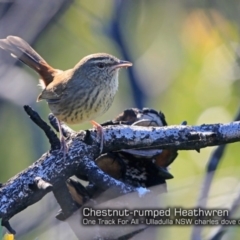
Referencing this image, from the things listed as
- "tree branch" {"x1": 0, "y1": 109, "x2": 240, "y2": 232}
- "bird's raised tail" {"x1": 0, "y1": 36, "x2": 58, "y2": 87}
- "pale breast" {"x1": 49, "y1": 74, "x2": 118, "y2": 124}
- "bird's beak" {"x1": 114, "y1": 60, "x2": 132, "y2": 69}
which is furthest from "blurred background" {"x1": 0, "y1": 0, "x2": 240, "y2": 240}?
"tree branch" {"x1": 0, "y1": 109, "x2": 240, "y2": 232}

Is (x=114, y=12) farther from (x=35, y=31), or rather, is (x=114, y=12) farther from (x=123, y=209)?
(x=123, y=209)

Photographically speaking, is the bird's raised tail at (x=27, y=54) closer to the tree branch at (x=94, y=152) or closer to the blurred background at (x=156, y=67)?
the blurred background at (x=156, y=67)

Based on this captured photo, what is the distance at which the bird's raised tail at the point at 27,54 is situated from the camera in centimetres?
480

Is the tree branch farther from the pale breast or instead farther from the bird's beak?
the bird's beak

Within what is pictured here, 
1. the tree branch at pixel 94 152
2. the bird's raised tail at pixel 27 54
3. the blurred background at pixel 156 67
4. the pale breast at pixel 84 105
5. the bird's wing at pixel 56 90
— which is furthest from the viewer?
the blurred background at pixel 156 67

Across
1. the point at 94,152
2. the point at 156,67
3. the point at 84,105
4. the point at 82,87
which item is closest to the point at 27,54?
the point at 82,87

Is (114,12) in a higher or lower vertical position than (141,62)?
higher

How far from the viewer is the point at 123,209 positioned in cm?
320

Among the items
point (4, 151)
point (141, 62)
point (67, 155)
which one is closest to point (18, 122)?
point (4, 151)

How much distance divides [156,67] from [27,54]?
214 cm

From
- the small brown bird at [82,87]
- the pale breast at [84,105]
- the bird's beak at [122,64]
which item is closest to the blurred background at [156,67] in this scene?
the small brown bird at [82,87]

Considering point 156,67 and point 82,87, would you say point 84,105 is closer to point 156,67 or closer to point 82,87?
point 82,87

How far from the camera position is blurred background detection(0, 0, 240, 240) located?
Answer: 509 cm

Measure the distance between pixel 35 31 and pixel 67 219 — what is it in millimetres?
1612
